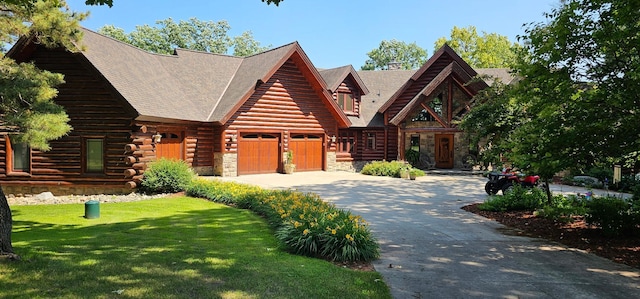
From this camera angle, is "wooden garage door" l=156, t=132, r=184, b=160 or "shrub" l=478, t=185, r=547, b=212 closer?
"shrub" l=478, t=185, r=547, b=212

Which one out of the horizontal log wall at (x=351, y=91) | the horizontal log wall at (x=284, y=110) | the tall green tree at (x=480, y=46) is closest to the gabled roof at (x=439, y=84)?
the horizontal log wall at (x=351, y=91)

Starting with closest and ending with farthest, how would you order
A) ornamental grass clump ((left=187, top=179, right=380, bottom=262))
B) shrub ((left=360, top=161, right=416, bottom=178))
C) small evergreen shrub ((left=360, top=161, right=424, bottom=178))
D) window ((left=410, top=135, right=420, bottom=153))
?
ornamental grass clump ((left=187, top=179, right=380, bottom=262))
small evergreen shrub ((left=360, top=161, right=424, bottom=178))
shrub ((left=360, top=161, right=416, bottom=178))
window ((left=410, top=135, right=420, bottom=153))

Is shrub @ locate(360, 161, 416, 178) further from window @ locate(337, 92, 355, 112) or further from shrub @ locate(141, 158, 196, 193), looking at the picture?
shrub @ locate(141, 158, 196, 193)

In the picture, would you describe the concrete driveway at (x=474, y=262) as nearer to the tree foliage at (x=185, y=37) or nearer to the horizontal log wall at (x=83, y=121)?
the horizontal log wall at (x=83, y=121)

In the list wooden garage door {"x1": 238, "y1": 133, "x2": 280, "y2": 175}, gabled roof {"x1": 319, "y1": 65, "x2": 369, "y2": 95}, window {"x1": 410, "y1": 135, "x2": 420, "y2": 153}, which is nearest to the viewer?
wooden garage door {"x1": 238, "y1": 133, "x2": 280, "y2": 175}

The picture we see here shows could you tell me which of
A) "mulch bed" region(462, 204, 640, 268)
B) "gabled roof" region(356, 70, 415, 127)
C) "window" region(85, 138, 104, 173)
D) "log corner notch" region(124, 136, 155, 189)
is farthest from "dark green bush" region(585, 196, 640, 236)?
"gabled roof" region(356, 70, 415, 127)

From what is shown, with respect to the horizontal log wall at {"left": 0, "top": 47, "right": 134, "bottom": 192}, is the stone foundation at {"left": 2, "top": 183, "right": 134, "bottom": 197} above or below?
below

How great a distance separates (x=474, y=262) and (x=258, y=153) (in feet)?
56.2

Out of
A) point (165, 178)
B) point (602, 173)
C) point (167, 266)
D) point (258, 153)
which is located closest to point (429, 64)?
point (602, 173)

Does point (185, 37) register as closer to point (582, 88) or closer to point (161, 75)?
point (161, 75)

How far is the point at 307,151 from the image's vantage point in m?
24.6

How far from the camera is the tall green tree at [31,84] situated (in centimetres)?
1082

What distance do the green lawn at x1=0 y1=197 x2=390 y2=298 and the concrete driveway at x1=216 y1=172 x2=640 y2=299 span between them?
2.62 feet

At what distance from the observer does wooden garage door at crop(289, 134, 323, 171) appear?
2408cm
